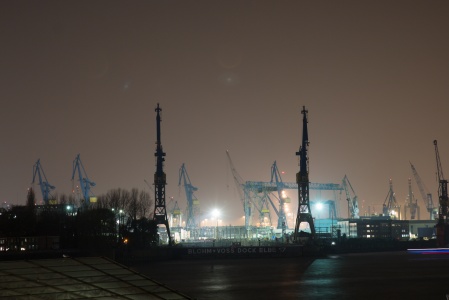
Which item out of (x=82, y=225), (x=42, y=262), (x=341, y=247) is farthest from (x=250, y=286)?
(x=341, y=247)

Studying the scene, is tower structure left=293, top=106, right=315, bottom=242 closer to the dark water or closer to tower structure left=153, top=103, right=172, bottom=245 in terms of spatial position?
tower structure left=153, top=103, right=172, bottom=245

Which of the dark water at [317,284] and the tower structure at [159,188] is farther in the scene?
the tower structure at [159,188]

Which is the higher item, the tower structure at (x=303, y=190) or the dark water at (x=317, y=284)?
the tower structure at (x=303, y=190)

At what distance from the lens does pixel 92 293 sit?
2427cm

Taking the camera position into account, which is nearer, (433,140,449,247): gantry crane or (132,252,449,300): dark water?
(132,252,449,300): dark water

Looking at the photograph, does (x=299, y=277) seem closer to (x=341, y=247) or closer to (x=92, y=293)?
(x=92, y=293)

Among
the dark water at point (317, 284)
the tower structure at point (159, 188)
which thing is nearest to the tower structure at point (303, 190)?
the tower structure at point (159, 188)

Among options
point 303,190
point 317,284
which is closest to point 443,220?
point 303,190

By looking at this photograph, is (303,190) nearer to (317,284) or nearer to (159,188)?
(159,188)

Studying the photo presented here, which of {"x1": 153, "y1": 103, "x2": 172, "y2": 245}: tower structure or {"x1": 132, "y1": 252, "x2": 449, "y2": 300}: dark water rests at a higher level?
{"x1": 153, "y1": 103, "x2": 172, "y2": 245}: tower structure

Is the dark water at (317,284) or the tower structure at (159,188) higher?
the tower structure at (159,188)

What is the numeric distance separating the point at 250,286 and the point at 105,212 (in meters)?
58.0

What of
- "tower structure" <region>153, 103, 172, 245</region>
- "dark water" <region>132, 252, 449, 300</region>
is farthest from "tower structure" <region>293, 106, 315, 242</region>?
"dark water" <region>132, 252, 449, 300</region>

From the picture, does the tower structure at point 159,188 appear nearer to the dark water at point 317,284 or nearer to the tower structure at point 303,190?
the tower structure at point 303,190
